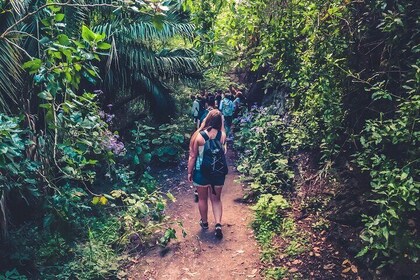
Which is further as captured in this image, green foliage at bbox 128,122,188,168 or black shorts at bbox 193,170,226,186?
green foliage at bbox 128,122,188,168

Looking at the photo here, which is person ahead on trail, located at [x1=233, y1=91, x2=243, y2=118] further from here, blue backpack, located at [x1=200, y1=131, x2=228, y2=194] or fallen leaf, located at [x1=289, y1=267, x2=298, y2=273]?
fallen leaf, located at [x1=289, y1=267, x2=298, y2=273]

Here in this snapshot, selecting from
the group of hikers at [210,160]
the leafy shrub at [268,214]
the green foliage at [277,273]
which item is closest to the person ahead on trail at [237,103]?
the leafy shrub at [268,214]

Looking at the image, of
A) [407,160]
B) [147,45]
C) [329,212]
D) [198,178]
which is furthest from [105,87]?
[407,160]

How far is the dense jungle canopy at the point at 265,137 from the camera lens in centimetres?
373

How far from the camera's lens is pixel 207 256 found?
20.5 ft

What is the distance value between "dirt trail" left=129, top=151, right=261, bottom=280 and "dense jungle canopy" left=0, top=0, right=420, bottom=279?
0.25 m

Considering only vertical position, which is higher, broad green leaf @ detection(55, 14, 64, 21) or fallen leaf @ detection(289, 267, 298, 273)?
broad green leaf @ detection(55, 14, 64, 21)

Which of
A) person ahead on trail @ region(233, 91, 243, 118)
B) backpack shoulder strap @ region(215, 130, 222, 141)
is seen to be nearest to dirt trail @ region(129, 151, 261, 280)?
backpack shoulder strap @ region(215, 130, 222, 141)

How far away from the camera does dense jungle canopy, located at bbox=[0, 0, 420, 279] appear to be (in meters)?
3.73

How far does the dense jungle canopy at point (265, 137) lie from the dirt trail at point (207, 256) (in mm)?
250

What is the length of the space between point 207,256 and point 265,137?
3.84 metres

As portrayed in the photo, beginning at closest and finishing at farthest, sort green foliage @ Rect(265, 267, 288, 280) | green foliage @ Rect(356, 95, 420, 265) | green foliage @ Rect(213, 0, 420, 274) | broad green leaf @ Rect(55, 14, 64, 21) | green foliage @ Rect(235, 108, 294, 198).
Answer: broad green leaf @ Rect(55, 14, 64, 21) → green foliage @ Rect(356, 95, 420, 265) → green foliage @ Rect(213, 0, 420, 274) → green foliage @ Rect(265, 267, 288, 280) → green foliage @ Rect(235, 108, 294, 198)

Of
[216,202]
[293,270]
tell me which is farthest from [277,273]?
[216,202]

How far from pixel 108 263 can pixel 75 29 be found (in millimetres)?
4375
